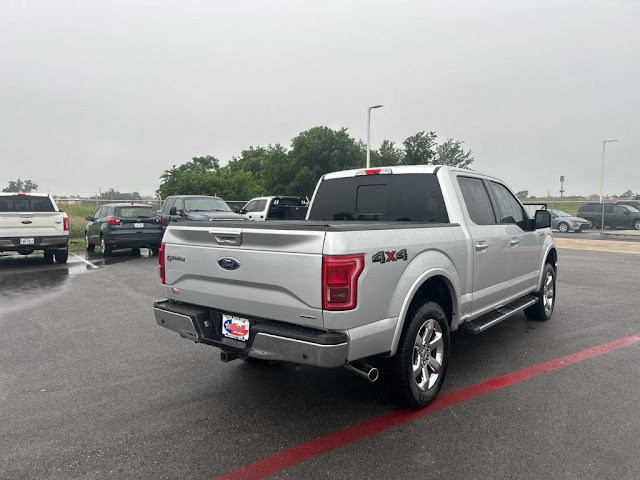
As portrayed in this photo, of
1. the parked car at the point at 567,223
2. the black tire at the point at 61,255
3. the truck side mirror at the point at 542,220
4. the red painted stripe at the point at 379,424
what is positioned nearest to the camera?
the red painted stripe at the point at 379,424

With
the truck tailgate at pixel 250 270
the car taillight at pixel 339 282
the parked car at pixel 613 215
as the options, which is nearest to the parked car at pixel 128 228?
the truck tailgate at pixel 250 270

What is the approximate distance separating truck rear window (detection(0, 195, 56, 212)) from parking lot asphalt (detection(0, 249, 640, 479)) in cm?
657

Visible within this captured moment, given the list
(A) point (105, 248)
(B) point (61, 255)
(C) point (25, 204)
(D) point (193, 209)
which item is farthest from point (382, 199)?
(A) point (105, 248)

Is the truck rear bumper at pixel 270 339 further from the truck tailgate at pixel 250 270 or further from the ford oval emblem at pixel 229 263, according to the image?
the ford oval emblem at pixel 229 263

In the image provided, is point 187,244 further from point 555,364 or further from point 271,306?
point 555,364

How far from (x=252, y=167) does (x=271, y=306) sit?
272ft

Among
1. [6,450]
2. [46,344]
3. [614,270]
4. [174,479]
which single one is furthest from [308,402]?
[614,270]

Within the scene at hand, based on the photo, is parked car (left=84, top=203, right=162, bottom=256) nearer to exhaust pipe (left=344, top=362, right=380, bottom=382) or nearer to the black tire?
the black tire

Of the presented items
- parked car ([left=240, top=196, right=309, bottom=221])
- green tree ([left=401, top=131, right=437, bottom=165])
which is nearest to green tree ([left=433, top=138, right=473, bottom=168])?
green tree ([left=401, top=131, right=437, bottom=165])

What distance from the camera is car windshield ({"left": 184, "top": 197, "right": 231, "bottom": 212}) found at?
15.1m

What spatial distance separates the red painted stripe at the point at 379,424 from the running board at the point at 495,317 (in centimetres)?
46

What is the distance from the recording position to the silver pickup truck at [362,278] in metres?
3.04

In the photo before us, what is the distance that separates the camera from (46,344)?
217 inches

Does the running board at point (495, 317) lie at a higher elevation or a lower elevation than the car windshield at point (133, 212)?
lower
